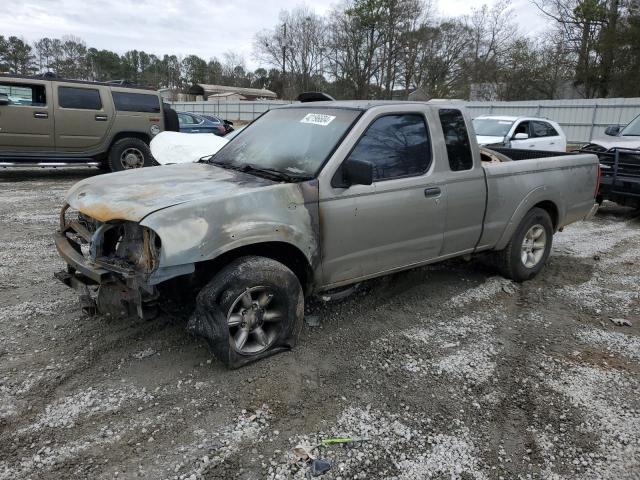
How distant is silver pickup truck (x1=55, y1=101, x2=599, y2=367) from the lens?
310 cm

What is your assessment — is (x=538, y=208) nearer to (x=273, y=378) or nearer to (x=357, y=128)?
(x=357, y=128)

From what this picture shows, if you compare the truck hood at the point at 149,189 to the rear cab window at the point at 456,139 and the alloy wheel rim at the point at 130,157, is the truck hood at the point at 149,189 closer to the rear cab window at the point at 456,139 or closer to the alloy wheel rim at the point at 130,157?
the rear cab window at the point at 456,139

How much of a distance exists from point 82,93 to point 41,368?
28.5 ft

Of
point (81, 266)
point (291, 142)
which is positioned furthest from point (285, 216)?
point (81, 266)

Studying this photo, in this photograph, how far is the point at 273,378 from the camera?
10.9 ft

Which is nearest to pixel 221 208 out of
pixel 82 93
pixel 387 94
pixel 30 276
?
pixel 30 276

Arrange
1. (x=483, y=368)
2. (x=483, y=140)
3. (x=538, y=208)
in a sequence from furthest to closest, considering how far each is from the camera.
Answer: (x=483, y=140) < (x=538, y=208) < (x=483, y=368)

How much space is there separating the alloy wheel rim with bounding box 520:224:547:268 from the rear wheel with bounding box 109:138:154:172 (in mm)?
8473

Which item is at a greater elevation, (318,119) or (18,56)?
(18,56)

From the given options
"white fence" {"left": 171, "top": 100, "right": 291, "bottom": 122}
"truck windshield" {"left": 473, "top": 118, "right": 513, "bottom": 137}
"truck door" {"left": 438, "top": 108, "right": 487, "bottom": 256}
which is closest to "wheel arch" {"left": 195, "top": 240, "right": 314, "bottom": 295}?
"truck door" {"left": 438, "top": 108, "right": 487, "bottom": 256}

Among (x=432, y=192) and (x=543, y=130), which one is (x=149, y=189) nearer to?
(x=432, y=192)

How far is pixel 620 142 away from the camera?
913 cm

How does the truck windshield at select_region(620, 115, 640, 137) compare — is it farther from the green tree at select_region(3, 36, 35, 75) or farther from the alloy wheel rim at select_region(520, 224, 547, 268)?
the green tree at select_region(3, 36, 35, 75)

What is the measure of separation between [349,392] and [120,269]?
163 cm
